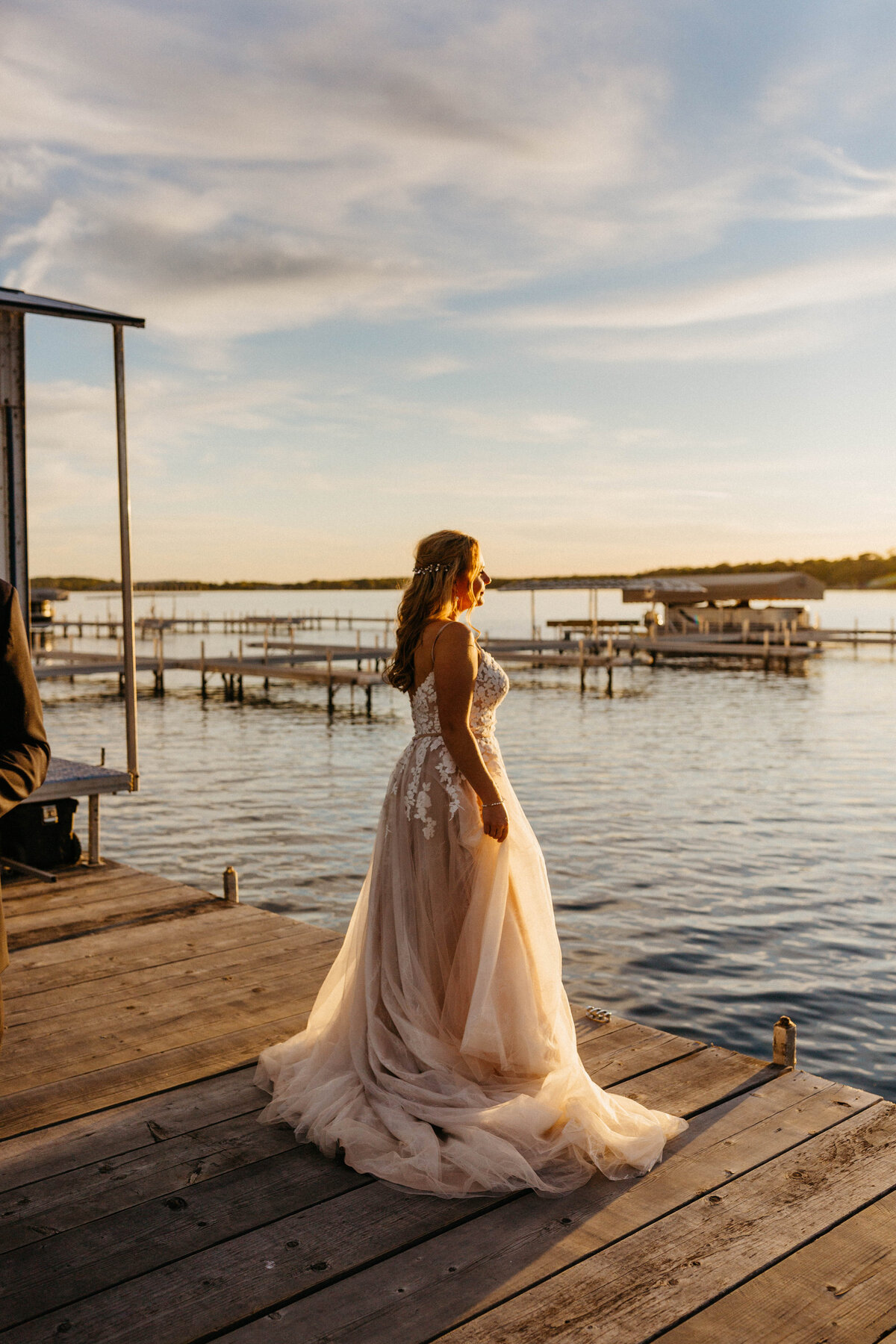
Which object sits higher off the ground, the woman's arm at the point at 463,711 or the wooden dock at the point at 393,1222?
the woman's arm at the point at 463,711

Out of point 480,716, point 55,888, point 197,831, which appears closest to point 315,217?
point 197,831

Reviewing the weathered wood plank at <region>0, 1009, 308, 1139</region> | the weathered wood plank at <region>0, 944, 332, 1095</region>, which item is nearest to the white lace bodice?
the weathered wood plank at <region>0, 1009, 308, 1139</region>

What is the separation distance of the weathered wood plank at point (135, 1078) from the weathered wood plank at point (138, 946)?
1087 mm

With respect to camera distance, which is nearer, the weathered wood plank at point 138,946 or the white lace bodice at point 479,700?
the white lace bodice at point 479,700

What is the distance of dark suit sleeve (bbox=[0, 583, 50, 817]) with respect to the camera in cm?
205

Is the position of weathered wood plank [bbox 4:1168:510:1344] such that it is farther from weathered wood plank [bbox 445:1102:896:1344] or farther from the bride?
weathered wood plank [bbox 445:1102:896:1344]

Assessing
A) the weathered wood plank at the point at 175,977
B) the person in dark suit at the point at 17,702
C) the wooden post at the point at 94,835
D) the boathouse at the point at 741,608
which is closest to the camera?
the person in dark suit at the point at 17,702

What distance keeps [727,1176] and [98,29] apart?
30.8 feet

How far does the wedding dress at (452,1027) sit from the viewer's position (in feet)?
10.5

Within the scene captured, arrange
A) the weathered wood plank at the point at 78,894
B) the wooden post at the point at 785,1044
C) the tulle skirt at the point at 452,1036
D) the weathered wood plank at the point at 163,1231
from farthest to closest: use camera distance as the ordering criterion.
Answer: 1. the weathered wood plank at the point at 78,894
2. the wooden post at the point at 785,1044
3. the tulle skirt at the point at 452,1036
4. the weathered wood plank at the point at 163,1231

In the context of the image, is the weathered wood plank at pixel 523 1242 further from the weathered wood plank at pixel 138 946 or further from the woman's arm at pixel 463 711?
the weathered wood plank at pixel 138 946

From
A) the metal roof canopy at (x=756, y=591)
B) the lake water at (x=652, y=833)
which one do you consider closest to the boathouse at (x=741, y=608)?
the metal roof canopy at (x=756, y=591)

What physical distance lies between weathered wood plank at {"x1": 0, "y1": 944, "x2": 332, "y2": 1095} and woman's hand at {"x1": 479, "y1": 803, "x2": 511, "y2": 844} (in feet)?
5.65

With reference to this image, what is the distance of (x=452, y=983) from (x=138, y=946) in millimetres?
2680
